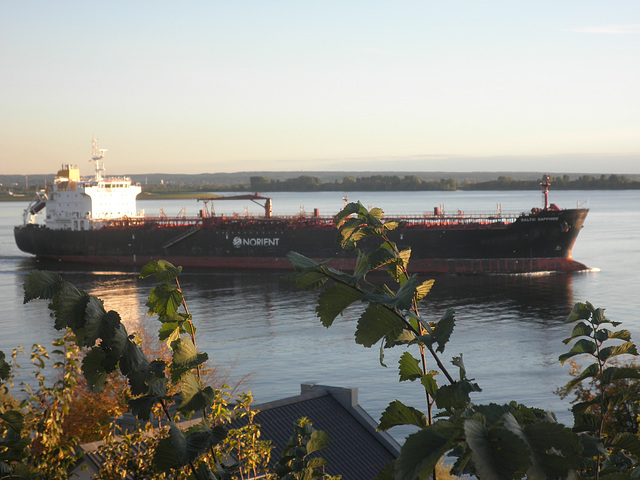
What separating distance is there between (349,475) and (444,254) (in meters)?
44.5

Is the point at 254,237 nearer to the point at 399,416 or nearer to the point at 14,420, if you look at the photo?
the point at 14,420

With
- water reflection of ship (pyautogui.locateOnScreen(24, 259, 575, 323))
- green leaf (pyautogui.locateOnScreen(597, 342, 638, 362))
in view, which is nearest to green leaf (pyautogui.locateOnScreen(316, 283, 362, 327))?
green leaf (pyautogui.locateOnScreen(597, 342, 638, 362))

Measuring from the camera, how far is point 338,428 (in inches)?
795

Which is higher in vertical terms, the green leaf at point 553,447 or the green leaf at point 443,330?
the green leaf at point 443,330

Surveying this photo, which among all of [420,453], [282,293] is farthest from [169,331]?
[282,293]

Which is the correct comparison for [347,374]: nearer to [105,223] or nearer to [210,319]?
[210,319]

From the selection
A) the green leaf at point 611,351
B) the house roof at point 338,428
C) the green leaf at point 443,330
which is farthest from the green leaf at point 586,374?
the house roof at point 338,428

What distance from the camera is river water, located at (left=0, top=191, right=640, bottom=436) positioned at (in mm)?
34562

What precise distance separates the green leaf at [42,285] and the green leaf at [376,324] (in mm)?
1427

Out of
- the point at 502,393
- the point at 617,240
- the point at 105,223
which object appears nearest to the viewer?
the point at 502,393

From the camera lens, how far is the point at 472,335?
1710 inches

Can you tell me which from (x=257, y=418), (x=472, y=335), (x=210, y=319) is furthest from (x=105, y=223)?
(x=257, y=418)

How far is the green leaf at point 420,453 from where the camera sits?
2.12 metres

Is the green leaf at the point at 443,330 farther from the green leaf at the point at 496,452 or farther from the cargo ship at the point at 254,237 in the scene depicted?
the cargo ship at the point at 254,237
